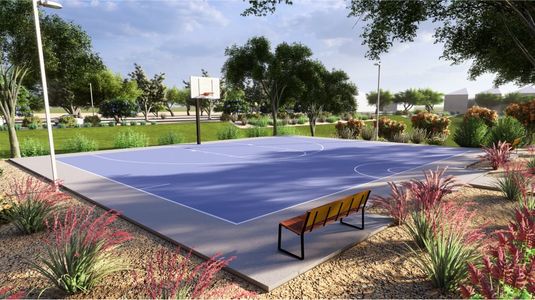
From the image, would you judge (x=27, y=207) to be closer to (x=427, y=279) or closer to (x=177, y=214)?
(x=177, y=214)

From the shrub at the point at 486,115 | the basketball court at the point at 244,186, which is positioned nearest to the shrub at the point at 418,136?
the shrub at the point at 486,115

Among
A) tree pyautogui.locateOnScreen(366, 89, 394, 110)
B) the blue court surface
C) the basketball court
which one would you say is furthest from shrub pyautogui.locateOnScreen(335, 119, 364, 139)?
tree pyautogui.locateOnScreen(366, 89, 394, 110)

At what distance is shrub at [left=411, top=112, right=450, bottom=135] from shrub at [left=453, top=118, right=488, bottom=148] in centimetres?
671


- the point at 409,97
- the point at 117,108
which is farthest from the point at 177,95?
the point at 409,97

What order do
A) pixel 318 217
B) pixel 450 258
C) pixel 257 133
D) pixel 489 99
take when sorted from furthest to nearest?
pixel 489 99 → pixel 257 133 → pixel 318 217 → pixel 450 258

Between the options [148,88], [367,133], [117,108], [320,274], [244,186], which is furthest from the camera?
[148,88]

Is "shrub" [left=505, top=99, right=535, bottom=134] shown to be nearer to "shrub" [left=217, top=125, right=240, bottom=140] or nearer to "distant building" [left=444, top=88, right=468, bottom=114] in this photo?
"shrub" [left=217, top=125, right=240, bottom=140]

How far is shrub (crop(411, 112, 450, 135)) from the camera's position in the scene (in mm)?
25959

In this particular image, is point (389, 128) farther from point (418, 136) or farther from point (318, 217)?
point (318, 217)

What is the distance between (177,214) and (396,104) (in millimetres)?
134594

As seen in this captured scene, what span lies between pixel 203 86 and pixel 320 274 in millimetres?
19121

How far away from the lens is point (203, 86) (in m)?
22.0

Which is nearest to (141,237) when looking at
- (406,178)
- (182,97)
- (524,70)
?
(406,178)

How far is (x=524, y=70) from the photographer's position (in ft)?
54.5
